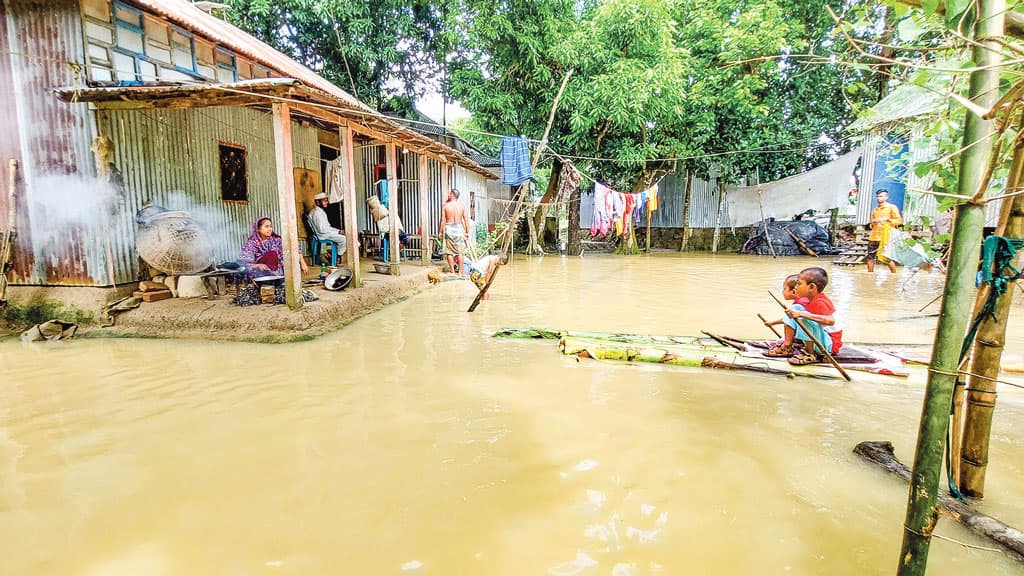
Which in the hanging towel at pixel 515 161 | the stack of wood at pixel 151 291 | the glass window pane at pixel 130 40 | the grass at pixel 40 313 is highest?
the glass window pane at pixel 130 40

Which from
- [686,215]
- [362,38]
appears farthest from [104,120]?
[686,215]

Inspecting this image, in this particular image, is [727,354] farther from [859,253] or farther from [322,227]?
[859,253]

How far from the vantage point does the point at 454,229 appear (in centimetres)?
1154

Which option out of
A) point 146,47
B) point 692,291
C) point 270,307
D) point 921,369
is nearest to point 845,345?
point 921,369

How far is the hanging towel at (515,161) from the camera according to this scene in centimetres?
1423

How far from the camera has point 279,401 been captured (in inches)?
165

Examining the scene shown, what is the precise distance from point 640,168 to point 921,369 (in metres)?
14.5

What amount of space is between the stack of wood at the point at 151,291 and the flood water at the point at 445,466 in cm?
121

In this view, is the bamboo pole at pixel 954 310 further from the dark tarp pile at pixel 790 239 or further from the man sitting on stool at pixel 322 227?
the dark tarp pile at pixel 790 239

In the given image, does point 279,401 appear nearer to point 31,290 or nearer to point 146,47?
point 31,290

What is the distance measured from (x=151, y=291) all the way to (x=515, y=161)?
9.60 m

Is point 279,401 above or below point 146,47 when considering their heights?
below

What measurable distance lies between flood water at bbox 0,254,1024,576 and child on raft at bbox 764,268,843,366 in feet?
1.66

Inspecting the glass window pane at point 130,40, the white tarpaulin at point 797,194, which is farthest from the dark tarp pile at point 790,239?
the glass window pane at point 130,40
